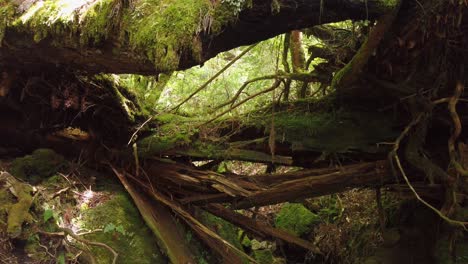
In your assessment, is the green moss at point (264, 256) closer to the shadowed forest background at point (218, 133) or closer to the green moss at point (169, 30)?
the shadowed forest background at point (218, 133)

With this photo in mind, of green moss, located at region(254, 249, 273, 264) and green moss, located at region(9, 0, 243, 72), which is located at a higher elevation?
green moss, located at region(9, 0, 243, 72)

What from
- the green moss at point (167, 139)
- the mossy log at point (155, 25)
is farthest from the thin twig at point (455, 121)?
the green moss at point (167, 139)

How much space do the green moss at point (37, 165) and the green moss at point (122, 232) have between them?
26.8 inches

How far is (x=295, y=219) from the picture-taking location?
21.2 ft

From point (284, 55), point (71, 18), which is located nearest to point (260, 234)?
point (284, 55)

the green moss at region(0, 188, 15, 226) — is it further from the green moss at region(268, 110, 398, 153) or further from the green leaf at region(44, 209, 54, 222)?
the green moss at region(268, 110, 398, 153)

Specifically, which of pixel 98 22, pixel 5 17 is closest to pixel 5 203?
pixel 5 17

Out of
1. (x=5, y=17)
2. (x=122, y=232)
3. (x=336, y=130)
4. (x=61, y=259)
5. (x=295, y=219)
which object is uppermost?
(x=5, y=17)

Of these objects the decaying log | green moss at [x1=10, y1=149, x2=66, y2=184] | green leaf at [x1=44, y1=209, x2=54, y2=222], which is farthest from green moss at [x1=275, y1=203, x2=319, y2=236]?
green leaf at [x1=44, y1=209, x2=54, y2=222]

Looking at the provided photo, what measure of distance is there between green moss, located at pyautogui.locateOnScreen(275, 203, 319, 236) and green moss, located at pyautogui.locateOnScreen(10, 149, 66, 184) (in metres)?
3.26

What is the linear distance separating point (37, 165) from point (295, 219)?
3.60 meters

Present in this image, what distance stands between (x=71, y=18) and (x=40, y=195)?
5.66 ft

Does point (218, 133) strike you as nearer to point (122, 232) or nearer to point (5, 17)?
point (122, 232)

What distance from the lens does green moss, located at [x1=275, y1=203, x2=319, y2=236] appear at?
20.7 ft
